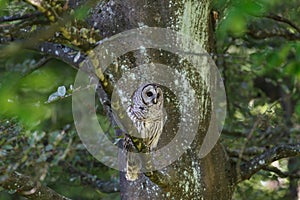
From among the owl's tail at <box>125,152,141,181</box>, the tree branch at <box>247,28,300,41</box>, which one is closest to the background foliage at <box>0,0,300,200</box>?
the tree branch at <box>247,28,300,41</box>

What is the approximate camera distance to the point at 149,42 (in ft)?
8.38

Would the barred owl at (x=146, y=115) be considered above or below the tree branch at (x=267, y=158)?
above

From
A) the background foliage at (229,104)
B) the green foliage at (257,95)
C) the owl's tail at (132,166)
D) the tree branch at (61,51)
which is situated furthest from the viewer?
the green foliage at (257,95)

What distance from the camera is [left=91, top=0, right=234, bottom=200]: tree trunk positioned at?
8.22ft

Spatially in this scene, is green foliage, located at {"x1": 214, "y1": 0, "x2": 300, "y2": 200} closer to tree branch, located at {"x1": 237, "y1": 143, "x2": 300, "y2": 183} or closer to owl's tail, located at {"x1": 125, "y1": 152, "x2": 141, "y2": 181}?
tree branch, located at {"x1": 237, "y1": 143, "x2": 300, "y2": 183}

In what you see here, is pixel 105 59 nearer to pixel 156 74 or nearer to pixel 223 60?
pixel 156 74

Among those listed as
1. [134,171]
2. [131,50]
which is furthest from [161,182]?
[131,50]

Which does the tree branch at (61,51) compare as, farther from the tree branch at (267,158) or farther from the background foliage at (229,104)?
the tree branch at (267,158)

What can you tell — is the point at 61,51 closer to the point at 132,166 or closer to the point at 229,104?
the point at 132,166

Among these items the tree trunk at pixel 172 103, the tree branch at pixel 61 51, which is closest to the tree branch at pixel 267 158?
the tree trunk at pixel 172 103

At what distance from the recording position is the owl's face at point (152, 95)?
2.49 meters

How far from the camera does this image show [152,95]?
252cm

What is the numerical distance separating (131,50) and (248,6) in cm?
115

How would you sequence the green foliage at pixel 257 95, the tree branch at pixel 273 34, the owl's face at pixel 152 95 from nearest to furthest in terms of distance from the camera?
1. the owl's face at pixel 152 95
2. the green foliage at pixel 257 95
3. the tree branch at pixel 273 34
